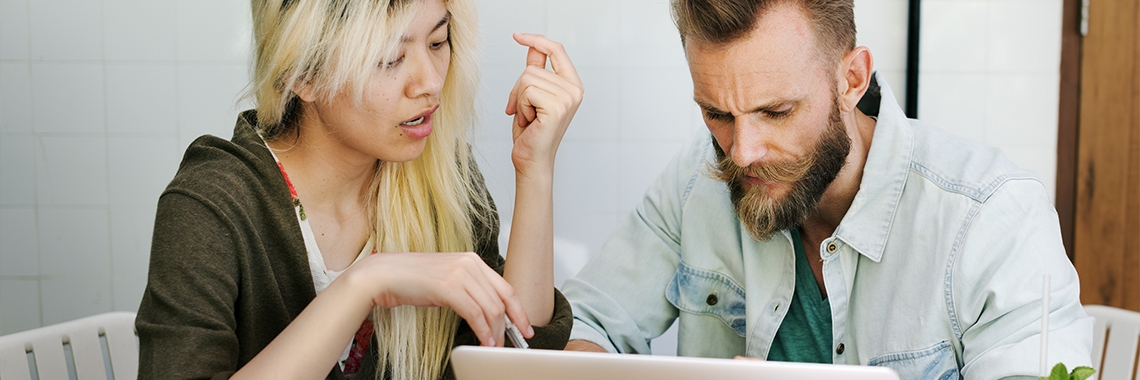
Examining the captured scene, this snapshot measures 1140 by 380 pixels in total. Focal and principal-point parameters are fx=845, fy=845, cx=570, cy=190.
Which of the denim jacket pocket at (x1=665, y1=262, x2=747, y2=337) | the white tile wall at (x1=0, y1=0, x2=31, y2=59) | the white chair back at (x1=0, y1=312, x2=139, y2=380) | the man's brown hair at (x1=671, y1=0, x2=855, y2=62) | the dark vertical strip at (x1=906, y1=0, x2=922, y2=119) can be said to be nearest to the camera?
the man's brown hair at (x1=671, y1=0, x2=855, y2=62)

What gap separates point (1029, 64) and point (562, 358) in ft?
6.08

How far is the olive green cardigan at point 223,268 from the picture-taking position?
941mm

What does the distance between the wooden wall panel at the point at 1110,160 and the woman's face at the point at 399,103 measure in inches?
66.1

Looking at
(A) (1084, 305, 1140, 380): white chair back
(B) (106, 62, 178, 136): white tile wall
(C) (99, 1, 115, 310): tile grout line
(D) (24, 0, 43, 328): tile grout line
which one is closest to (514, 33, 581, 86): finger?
(A) (1084, 305, 1140, 380): white chair back

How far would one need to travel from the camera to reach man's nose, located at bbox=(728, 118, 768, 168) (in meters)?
1.17

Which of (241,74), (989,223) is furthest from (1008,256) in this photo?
(241,74)

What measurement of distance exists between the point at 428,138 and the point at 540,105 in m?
0.21

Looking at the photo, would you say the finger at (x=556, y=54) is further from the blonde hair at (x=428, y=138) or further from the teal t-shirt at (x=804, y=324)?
the teal t-shirt at (x=804, y=324)

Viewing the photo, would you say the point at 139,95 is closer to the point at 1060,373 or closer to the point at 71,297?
the point at 71,297

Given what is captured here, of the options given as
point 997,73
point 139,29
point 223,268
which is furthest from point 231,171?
point 997,73

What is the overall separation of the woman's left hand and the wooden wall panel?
4.92 feet

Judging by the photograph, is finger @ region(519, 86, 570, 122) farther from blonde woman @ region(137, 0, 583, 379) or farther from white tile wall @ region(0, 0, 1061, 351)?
white tile wall @ region(0, 0, 1061, 351)

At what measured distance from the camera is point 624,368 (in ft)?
2.19

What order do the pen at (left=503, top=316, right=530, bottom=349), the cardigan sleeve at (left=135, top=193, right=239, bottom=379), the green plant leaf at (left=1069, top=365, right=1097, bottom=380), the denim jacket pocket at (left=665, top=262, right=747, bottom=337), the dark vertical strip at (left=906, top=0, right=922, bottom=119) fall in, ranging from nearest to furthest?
the green plant leaf at (left=1069, top=365, right=1097, bottom=380)
the cardigan sleeve at (left=135, top=193, right=239, bottom=379)
the pen at (left=503, top=316, right=530, bottom=349)
the denim jacket pocket at (left=665, top=262, right=747, bottom=337)
the dark vertical strip at (left=906, top=0, right=922, bottom=119)
